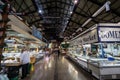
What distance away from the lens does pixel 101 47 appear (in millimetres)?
5320

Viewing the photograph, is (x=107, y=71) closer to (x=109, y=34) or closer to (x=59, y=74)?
(x=109, y=34)

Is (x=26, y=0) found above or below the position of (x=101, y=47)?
above

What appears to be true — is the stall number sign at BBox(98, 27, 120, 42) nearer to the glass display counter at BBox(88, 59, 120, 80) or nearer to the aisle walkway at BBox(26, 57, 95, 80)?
the glass display counter at BBox(88, 59, 120, 80)

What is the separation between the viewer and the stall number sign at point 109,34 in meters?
4.67

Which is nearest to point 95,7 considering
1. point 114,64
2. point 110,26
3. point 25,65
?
point 110,26

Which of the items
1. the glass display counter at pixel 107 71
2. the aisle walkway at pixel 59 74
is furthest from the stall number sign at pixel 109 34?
the aisle walkway at pixel 59 74

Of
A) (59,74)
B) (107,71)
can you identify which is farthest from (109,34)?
(59,74)

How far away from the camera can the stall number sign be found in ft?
15.3

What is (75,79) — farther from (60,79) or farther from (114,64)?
(114,64)

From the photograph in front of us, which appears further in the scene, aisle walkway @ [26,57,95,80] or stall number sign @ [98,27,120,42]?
aisle walkway @ [26,57,95,80]

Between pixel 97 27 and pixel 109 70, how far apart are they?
5.45 feet

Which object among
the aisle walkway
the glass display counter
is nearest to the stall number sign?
the glass display counter

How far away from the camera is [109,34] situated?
15.7ft

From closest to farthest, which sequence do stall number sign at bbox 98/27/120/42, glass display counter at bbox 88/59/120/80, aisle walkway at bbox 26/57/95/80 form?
glass display counter at bbox 88/59/120/80
stall number sign at bbox 98/27/120/42
aisle walkway at bbox 26/57/95/80
